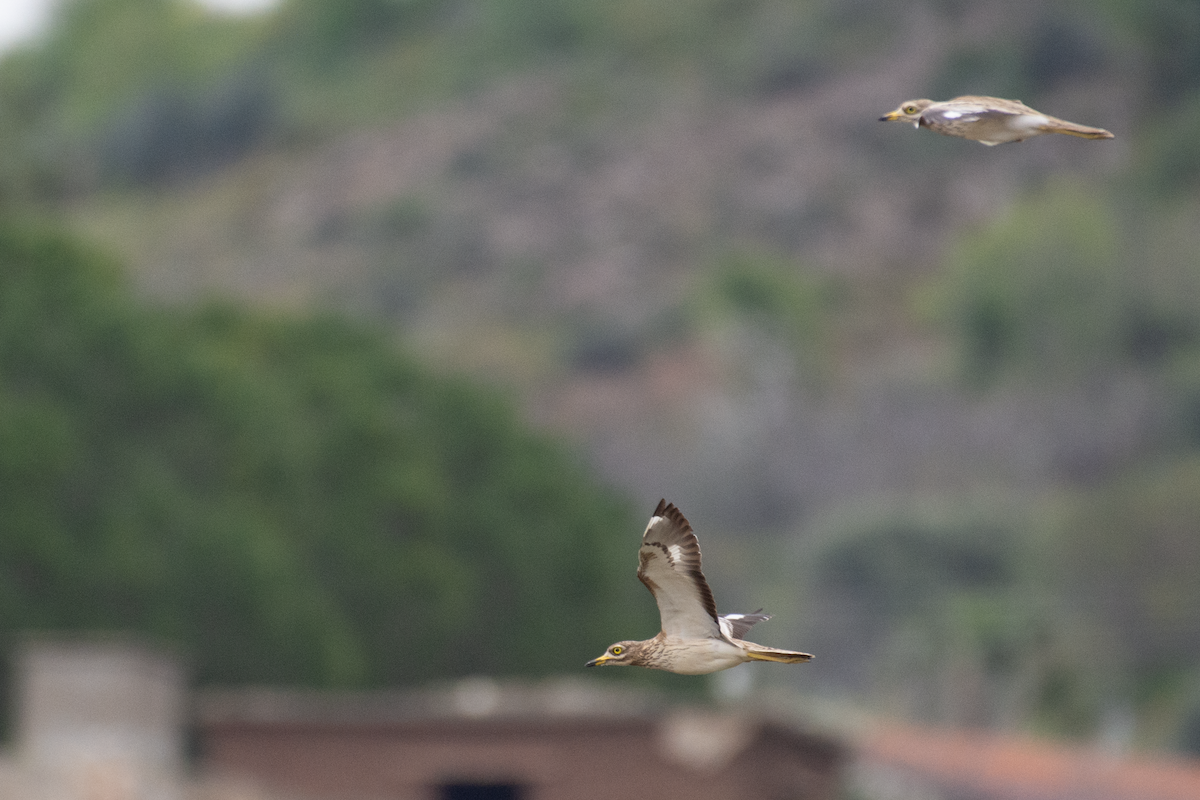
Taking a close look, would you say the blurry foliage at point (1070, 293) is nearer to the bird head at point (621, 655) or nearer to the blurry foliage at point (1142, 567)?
the blurry foliage at point (1142, 567)

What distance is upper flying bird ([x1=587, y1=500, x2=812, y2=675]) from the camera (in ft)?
13.9

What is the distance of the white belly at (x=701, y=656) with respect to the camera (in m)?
4.21

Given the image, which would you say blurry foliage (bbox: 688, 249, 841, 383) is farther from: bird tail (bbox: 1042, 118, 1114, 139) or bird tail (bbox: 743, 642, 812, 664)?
bird tail (bbox: 743, 642, 812, 664)

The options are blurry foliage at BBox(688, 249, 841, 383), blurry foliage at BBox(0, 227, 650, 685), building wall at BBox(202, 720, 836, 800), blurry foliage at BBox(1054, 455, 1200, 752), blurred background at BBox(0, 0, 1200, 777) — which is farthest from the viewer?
blurry foliage at BBox(688, 249, 841, 383)

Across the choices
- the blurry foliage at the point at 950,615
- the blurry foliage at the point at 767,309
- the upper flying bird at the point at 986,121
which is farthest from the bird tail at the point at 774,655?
the blurry foliage at the point at 767,309

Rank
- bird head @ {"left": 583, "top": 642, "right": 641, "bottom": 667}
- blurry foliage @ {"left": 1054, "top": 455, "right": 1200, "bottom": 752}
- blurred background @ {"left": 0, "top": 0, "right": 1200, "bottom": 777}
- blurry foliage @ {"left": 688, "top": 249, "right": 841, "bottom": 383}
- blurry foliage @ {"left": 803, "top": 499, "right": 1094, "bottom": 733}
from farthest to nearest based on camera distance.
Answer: blurry foliage @ {"left": 688, "top": 249, "right": 841, "bottom": 383}, blurry foliage @ {"left": 1054, "top": 455, "right": 1200, "bottom": 752}, blurry foliage @ {"left": 803, "top": 499, "right": 1094, "bottom": 733}, blurred background @ {"left": 0, "top": 0, "right": 1200, "bottom": 777}, bird head @ {"left": 583, "top": 642, "right": 641, "bottom": 667}

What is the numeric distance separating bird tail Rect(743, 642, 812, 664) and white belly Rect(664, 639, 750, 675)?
0.02 meters

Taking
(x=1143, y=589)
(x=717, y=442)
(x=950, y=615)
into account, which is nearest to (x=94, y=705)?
(x=950, y=615)

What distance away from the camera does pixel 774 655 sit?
13.2ft

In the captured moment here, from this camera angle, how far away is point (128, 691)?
120 ft

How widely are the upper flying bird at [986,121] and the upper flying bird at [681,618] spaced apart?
2.59 ft

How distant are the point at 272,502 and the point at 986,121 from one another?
199 feet

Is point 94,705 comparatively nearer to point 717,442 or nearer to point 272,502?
point 272,502

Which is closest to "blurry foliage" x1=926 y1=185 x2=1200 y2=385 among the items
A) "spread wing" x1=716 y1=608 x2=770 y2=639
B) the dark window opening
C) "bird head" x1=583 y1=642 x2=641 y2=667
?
the dark window opening
